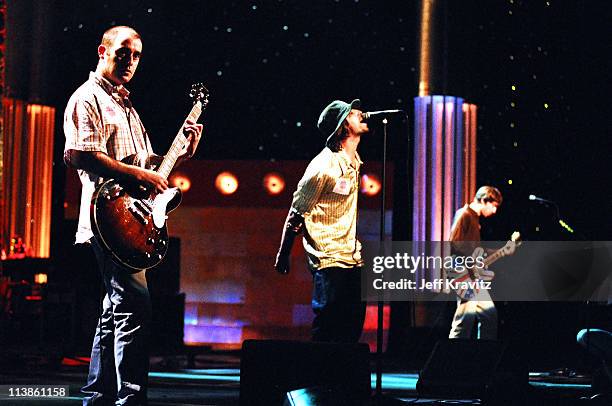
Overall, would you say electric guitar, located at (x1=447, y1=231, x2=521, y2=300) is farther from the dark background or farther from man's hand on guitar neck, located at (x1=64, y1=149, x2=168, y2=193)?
man's hand on guitar neck, located at (x1=64, y1=149, x2=168, y2=193)

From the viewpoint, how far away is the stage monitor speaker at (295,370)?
4391mm

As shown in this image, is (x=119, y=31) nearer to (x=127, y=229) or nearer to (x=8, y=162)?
(x=127, y=229)

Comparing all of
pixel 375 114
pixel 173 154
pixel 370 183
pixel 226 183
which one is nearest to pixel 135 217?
pixel 173 154

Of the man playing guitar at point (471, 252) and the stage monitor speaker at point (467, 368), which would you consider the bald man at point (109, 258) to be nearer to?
the stage monitor speaker at point (467, 368)

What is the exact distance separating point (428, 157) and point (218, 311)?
3316mm

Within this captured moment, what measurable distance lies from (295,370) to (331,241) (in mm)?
1272

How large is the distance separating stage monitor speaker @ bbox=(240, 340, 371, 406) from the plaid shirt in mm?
923

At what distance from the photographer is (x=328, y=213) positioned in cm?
564

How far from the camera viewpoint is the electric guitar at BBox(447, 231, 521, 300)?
32.2 ft

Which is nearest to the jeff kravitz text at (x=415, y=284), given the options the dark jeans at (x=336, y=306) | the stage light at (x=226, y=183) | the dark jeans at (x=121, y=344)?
the stage light at (x=226, y=183)

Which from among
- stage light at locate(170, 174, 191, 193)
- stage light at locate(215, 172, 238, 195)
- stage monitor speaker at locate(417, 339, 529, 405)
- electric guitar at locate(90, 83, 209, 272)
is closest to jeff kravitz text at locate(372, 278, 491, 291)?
stage light at locate(215, 172, 238, 195)

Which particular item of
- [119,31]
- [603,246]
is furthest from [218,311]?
[119,31]

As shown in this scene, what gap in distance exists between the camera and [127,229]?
4.48 m

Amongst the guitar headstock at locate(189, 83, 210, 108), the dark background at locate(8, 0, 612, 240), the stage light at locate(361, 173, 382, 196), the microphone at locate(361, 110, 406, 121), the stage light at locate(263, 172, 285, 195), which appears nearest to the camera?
the guitar headstock at locate(189, 83, 210, 108)
